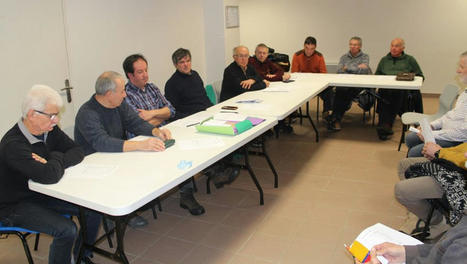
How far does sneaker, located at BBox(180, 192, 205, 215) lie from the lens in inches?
125

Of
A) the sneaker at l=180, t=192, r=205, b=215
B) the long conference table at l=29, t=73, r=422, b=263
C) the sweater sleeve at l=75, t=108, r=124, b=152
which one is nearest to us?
the long conference table at l=29, t=73, r=422, b=263

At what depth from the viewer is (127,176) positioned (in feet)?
6.79

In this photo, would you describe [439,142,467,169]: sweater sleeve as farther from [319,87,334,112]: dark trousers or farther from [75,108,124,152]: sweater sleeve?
[319,87,334,112]: dark trousers

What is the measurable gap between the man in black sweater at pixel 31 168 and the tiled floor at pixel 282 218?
0.59m

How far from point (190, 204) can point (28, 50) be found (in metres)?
2.02

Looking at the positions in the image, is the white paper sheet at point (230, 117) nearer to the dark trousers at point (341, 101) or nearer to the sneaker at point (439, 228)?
the sneaker at point (439, 228)

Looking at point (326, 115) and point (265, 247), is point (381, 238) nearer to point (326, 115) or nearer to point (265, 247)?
point (265, 247)

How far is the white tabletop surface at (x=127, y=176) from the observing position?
1.81 m

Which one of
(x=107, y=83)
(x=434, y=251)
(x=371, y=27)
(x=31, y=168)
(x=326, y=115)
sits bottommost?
(x=326, y=115)

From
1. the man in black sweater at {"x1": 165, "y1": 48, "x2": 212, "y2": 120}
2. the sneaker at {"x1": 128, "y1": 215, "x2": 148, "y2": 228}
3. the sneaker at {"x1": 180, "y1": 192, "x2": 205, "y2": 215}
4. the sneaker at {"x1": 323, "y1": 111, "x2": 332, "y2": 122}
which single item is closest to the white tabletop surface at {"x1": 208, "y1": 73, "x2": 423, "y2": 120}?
the man in black sweater at {"x1": 165, "y1": 48, "x2": 212, "y2": 120}

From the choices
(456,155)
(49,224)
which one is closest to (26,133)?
(49,224)

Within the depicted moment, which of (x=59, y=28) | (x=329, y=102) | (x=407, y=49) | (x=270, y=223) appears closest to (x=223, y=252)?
(x=270, y=223)

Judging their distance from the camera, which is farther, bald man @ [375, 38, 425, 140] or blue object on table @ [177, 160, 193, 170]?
bald man @ [375, 38, 425, 140]

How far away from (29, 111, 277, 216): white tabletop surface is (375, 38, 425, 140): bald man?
119 inches
